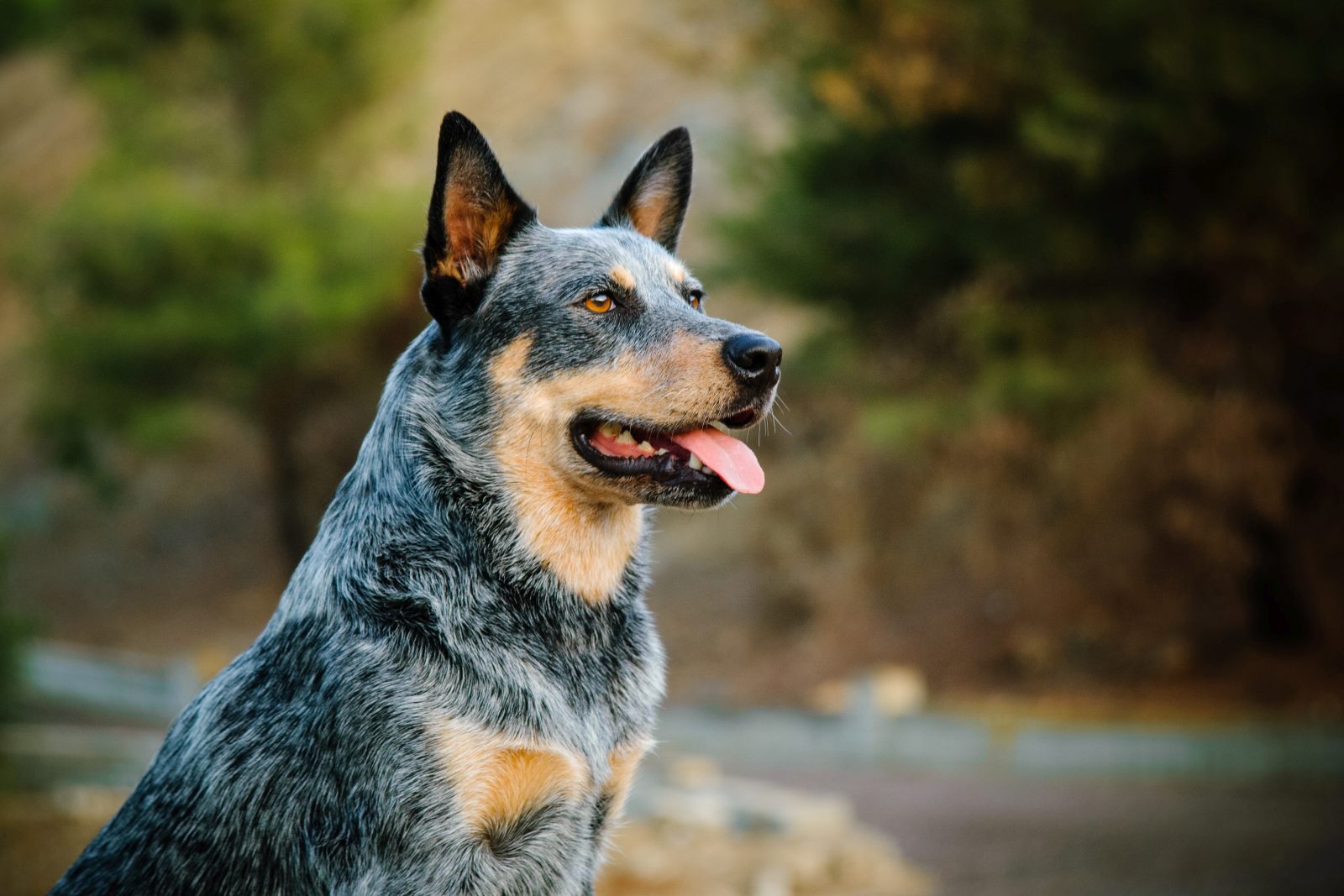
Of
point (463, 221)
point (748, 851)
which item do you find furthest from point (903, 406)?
point (463, 221)

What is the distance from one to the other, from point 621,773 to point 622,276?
52.1 inches

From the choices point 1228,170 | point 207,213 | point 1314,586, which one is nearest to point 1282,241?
point 1228,170

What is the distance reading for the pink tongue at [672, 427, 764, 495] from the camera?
3.29 metres

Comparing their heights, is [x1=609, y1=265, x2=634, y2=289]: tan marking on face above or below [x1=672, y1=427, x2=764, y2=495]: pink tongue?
above

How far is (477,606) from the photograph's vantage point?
3.19 meters

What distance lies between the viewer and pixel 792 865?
29.3ft

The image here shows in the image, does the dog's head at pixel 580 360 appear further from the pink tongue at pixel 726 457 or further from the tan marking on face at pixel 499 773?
the tan marking on face at pixel 499 773

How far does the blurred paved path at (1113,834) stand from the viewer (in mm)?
9172

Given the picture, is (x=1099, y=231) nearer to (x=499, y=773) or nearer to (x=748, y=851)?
(x=748, y=851)

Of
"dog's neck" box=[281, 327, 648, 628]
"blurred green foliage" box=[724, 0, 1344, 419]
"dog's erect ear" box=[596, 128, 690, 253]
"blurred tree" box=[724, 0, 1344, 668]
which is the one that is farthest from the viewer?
"blurred tree" box=[724, 0, 1344, 668]

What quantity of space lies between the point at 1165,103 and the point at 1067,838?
6.59 m

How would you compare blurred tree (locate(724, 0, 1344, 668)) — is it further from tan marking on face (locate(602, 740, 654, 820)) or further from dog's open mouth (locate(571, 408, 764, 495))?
tan marking on face (locate(602, 740, 654, 820))

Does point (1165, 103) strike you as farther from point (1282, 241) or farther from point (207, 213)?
point (207, 213)

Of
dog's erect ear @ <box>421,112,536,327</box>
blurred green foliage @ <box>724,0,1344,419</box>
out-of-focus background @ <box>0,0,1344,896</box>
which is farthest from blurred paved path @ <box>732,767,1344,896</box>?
dog's erect ear @ <box>421,112,536,327</box>
